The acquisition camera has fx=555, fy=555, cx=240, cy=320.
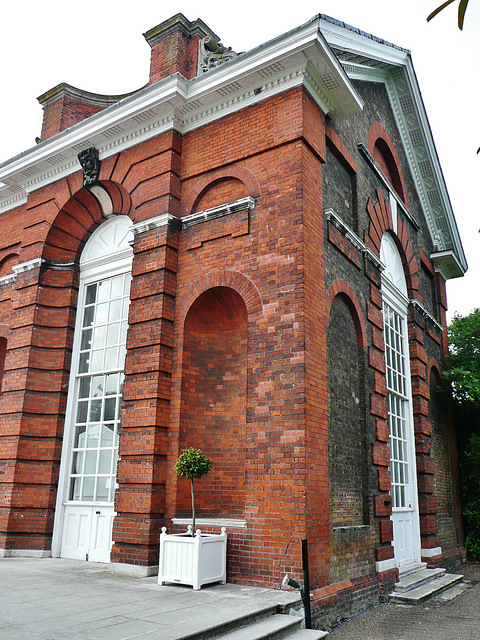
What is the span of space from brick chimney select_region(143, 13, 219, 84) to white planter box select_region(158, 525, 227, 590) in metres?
8.31

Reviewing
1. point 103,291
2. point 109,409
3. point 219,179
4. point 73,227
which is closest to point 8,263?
point 73,227

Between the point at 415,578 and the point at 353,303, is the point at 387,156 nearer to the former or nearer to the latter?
the point at 353,303

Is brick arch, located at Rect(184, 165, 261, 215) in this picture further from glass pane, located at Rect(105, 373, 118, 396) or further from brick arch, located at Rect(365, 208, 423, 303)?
glass pane, located at Rect(105, 373, 118, 396)

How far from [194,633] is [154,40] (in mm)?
10680

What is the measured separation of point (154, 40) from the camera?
1132 centimetres

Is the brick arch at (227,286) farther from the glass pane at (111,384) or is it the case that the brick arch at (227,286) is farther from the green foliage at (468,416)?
the green foliage at (468,416)

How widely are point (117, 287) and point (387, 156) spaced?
25.1ft

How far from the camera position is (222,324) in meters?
9.55

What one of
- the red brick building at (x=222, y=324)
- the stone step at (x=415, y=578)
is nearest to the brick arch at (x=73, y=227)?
the red brick building at (x=222, y=324)

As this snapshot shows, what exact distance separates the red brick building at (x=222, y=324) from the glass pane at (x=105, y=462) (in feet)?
0.14

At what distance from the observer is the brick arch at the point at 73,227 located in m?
11.6

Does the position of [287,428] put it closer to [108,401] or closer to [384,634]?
[384,634]

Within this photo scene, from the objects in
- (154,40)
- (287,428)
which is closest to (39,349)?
(287,428)

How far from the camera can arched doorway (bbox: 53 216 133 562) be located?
985 centimetres
